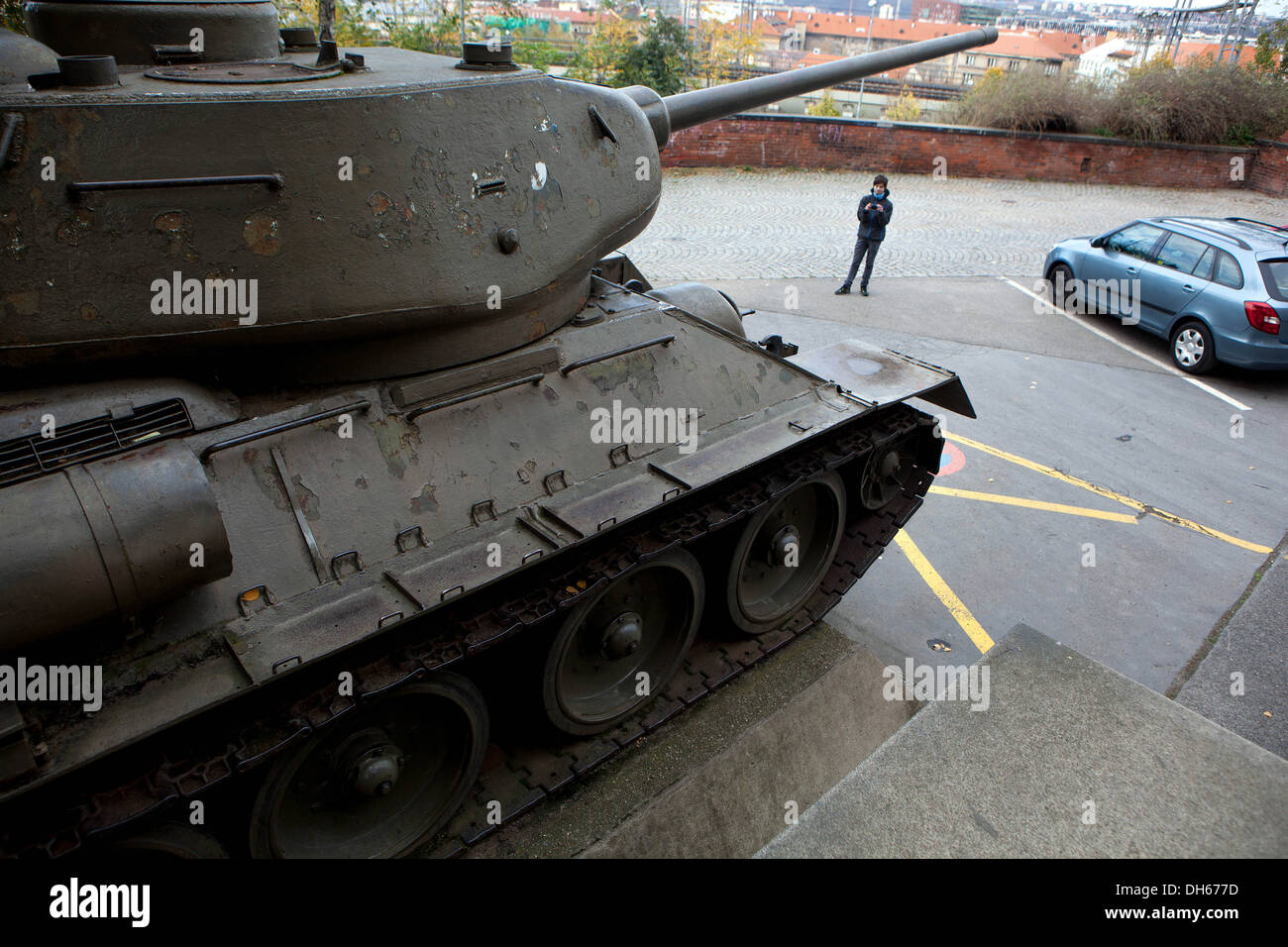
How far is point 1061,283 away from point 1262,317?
11.2 feet

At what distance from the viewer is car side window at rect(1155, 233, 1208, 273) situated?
1134cm

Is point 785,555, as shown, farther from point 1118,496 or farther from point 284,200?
point 1118,496

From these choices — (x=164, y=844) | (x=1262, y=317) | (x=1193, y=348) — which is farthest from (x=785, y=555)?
(x=1193, y=348)

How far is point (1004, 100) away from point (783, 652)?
2164 centimetres

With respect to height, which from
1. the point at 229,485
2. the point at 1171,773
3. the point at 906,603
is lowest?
the point at 906,603

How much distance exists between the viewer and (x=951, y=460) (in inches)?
346

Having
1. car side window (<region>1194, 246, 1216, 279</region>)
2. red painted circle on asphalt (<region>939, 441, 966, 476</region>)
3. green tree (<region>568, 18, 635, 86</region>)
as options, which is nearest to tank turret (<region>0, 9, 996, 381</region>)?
red painted circle on asphalt (<region>939, 441, 966, 476</region>)

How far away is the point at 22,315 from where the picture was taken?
10.8ft

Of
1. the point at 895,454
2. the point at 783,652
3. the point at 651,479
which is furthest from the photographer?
the point at 895,454

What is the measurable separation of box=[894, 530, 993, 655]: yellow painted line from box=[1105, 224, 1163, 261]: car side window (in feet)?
23.7

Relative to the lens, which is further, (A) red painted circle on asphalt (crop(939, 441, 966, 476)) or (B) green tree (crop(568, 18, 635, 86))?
(B) green tree (crop(568, 18, 635, 86))

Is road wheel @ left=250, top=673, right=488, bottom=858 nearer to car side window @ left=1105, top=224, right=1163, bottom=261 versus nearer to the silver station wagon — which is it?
the silver station wagon

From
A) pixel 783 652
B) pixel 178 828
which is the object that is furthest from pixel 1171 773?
pixel 178 828
